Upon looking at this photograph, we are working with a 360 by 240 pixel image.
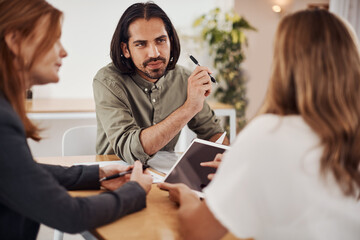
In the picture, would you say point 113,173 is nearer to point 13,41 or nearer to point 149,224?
point 149,224

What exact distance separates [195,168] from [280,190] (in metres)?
0.56

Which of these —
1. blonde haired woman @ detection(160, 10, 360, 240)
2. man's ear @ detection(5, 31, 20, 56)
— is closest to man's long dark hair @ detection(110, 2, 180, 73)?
man's ear @ detection(5, 31, 20, 56)

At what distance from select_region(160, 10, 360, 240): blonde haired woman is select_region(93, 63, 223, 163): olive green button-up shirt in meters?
0.87

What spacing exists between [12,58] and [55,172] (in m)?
0.43

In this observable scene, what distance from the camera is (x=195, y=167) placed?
1.28 meters

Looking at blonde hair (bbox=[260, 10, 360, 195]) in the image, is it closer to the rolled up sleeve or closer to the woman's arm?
the woman's arm

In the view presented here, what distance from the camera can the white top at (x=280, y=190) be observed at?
0.73 m

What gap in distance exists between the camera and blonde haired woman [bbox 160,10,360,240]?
73 cm

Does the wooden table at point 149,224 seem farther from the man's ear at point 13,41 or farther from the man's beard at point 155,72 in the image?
the man's beard at point 155,72

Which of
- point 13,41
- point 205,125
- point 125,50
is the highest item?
point 13,41

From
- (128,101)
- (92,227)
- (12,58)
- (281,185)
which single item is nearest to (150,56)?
(128,101)

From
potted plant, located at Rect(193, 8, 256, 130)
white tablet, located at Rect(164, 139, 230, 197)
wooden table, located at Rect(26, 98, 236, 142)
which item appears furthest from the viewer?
potted plant, located at Rect(193, 8, 256, 130)

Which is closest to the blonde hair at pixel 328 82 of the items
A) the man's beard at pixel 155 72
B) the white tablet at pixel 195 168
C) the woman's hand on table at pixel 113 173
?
the white tablet at pixel 195 168

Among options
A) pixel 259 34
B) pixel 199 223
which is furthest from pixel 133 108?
pixel 259 34
